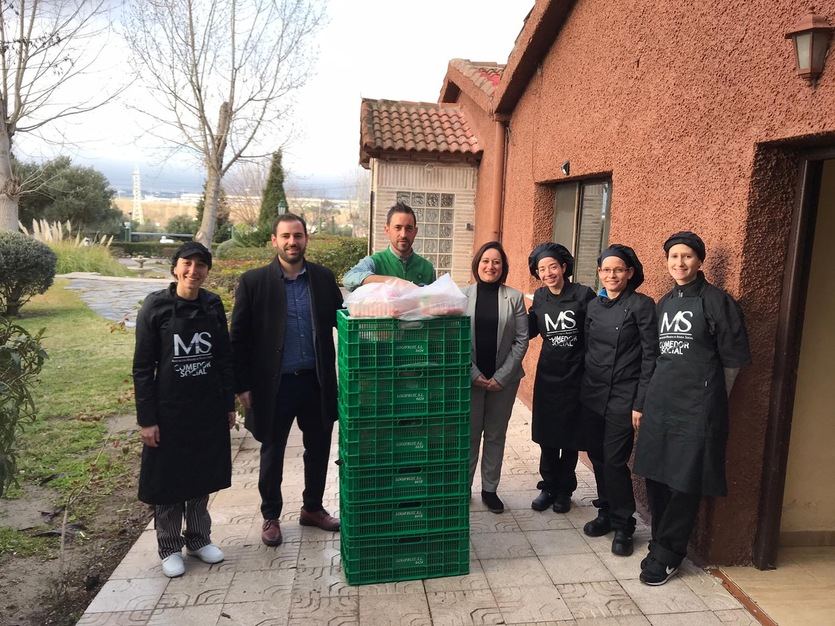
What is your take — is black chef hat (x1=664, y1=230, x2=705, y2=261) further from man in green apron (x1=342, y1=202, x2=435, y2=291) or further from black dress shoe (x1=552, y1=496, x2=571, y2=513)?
black dress shoe (x1=552, y1=496, x2=571, y2=513)

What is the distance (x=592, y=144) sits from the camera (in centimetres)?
→ 541

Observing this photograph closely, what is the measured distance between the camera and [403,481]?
11.6ft

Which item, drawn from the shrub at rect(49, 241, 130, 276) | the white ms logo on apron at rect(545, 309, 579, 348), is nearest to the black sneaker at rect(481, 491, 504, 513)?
the white ms logo on apron at rect(545, 309, 579, 348)

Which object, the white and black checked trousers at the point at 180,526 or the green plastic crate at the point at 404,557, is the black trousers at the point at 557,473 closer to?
the green plastic crate at the point at 404,557

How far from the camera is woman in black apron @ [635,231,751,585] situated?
3.35 meters

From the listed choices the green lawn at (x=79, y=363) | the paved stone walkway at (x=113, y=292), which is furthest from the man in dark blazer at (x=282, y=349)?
the paved stone walkway at (x=113, y=292)

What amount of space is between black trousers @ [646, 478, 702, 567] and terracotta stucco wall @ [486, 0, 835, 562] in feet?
0.92

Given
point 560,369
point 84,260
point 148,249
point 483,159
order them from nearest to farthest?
point 560,369 → point 483,159 → point 84,260 → point 148,249

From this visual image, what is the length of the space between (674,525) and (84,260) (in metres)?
20.9

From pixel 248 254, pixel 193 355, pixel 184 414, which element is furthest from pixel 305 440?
pixel 248 254

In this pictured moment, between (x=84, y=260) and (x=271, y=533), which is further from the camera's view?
(x=84, y=260)

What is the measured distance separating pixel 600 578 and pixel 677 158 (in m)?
2.64

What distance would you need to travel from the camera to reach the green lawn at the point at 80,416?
208 inches

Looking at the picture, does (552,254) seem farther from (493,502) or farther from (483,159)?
(483,159)
